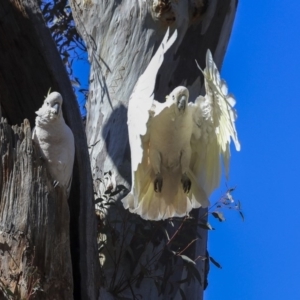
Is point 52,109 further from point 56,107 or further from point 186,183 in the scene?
point 186,183

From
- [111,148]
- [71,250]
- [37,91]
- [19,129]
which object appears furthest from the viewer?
[111,148]

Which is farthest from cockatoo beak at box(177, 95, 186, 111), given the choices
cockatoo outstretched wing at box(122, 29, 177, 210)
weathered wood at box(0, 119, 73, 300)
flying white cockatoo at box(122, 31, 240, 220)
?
weathered wood at box(0, 119, 73, 300)

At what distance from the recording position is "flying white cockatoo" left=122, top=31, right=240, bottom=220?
123 inches

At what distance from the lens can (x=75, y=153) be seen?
307 cm

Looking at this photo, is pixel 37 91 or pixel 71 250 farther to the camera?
pixel 37 91

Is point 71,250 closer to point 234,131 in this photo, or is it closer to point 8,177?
point 8,177

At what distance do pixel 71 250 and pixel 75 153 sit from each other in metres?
0.38

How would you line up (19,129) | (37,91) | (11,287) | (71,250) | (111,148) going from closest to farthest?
(11,287)
(19,129)
(71,250)
(37,91)
(111,148)

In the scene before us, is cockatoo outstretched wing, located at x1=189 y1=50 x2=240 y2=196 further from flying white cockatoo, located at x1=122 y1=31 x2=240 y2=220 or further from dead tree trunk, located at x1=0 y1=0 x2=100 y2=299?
dead tree trunk, located at x1=0 y1=0 x2=100 y2=299

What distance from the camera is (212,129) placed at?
3371 millimetres

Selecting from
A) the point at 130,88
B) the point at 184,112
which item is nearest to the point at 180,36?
the point at 130,88

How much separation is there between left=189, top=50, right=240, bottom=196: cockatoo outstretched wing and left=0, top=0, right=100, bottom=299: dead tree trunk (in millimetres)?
543

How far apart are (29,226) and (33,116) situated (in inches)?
31.6

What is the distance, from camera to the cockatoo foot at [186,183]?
11.5 feet
